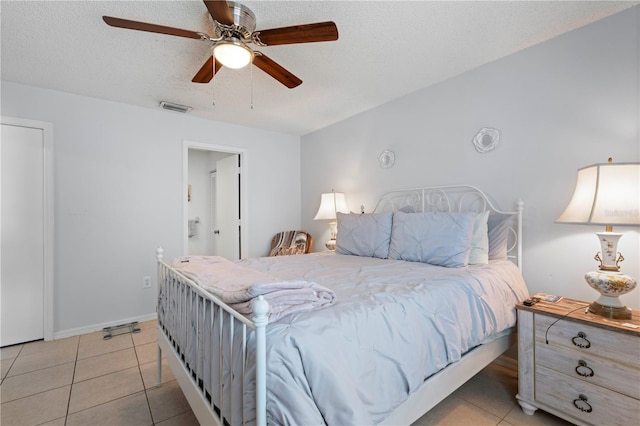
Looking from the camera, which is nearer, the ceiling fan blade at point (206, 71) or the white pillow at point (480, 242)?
the ceiling fan blade at point (206, 71)

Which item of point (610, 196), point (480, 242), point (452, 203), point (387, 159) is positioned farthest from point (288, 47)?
point (610, 196)

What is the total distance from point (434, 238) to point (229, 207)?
300 centimetres

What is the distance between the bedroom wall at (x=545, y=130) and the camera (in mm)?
1790

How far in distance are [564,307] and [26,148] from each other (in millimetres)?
4462

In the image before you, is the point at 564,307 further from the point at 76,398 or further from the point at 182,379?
the point at 76,398

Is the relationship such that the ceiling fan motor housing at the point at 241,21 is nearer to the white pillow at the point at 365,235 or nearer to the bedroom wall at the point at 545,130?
the white pillow at the point at 365,235

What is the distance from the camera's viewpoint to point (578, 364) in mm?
1557

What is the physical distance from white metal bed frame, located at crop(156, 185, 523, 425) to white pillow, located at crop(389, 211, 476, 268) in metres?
0.47

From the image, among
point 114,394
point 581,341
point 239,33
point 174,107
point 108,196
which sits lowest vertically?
point 114,394

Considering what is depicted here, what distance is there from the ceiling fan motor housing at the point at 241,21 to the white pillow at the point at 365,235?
1721 millimetres

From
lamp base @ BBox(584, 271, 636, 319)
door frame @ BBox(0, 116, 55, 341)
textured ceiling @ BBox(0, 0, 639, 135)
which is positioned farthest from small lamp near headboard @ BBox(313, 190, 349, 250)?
door frame @ BBox(0, 116, 55, 341)

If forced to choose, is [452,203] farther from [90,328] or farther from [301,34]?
[90,328]

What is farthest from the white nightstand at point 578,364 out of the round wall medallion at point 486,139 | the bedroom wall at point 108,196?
the bedroom wall at point 108,196

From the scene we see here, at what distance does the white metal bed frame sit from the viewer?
37.7 inches
